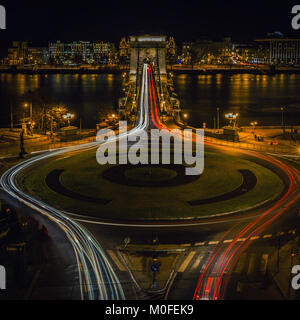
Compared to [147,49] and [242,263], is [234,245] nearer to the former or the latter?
[242,263]

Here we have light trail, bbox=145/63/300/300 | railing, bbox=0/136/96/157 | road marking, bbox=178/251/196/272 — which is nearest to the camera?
light trail, bbox=145/63/300/300

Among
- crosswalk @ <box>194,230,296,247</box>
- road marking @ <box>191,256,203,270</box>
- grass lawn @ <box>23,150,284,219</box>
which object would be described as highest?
grass lawn @ <box>23,150,284,219</box>

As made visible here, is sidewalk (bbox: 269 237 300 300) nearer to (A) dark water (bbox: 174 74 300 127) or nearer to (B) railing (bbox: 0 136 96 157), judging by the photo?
(B) railing (bbox: 0 136 96 157)

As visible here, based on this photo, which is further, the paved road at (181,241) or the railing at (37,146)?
the railing at (37,146)

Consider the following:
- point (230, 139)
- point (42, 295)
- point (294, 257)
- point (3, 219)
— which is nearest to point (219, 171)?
point (230, 139)

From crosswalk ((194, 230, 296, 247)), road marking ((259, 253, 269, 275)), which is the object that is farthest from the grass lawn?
road marking ((259, 253, 269, 275))

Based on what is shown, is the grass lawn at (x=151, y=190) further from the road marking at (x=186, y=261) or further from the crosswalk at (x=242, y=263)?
the crosswalk at (x=242, y=263)

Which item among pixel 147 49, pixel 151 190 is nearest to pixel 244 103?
pixel 151 190

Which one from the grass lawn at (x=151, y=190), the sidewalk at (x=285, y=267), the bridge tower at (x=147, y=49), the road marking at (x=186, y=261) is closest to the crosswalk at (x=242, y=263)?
the road marking at (x=186, y=261)

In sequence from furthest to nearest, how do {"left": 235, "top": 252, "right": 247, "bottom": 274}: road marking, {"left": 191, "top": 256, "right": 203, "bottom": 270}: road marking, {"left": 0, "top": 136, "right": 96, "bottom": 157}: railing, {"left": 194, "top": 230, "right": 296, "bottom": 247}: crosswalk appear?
{"left": 0, "top": 136, "right": 96, "bottom": 157}: railing, {"left": 194, "top": 230, "right": 296, "bottom": 247}: crosswalk, {"left": 191, "top": 256, "right": 203, "bottom": 270}: road marking, {"left": 235, "top": 252, "right": 247, "bottom": 274}: road marking

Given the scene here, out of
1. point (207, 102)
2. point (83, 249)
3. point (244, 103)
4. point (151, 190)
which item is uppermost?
point (207, 102)

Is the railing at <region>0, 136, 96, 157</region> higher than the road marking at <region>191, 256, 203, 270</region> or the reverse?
higher

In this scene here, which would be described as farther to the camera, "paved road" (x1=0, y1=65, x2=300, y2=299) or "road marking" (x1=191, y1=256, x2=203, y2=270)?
"road marking" (x1=191, y1=256, x2=203, y2=270)

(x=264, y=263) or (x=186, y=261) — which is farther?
(x=186, y=261)
